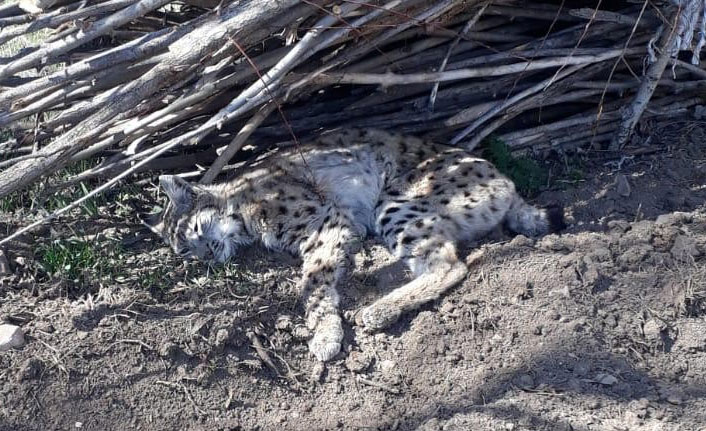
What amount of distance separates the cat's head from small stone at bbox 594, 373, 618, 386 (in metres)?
2.35

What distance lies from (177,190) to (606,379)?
111 inches

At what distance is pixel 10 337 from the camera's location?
12.6 ft

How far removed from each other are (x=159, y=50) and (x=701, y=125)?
387 centimetres

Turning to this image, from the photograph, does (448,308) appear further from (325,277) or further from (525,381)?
(325,277)

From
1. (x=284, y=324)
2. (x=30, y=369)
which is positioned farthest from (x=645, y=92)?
(x=30, y=369)

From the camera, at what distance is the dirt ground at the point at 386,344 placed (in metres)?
3.59

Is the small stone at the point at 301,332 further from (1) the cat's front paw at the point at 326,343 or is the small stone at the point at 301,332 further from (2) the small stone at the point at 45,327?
(2) the small stone at the point at 45,327

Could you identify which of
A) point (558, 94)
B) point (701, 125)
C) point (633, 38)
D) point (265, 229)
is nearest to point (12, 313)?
point (265, 229)

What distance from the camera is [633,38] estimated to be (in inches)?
199

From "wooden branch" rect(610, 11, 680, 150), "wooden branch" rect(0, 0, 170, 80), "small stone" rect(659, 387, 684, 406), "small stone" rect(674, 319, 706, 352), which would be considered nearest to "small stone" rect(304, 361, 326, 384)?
"small stone" rect(659, 387, 684, 406)

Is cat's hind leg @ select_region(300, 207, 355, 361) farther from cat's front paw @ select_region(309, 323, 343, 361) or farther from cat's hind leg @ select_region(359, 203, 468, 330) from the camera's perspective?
cat's hind leg @ select_region(359, 203, 468, 330)

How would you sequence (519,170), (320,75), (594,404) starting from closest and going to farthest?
(594,404) → (320,75) → (519,170)

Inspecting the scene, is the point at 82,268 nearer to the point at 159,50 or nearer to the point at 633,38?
the point at 159,50

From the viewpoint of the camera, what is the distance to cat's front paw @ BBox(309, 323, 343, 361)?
4.04m
